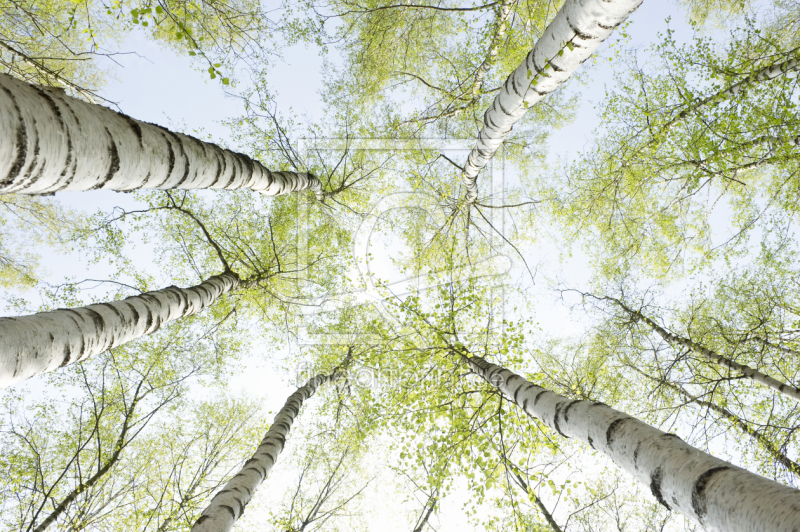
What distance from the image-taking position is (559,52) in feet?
9.48

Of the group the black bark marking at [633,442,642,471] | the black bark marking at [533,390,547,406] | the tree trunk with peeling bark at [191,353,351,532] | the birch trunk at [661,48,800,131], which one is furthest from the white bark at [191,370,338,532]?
the birch trunk at [661,48,800,131]

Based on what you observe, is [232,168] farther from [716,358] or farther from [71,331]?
[716,358]

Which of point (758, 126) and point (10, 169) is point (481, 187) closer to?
point (758, 126)

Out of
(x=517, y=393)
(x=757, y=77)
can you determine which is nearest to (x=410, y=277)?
(x=517, y=393)

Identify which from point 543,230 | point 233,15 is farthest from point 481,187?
point 233,15

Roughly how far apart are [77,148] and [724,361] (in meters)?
8.97

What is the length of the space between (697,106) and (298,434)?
11.0 metres

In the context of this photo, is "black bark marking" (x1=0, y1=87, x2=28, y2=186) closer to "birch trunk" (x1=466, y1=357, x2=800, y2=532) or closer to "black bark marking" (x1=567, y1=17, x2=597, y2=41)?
"birch trunk" (x1=466, y1=357, x2=800, y2=532)

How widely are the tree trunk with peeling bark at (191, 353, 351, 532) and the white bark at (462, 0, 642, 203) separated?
5123mm

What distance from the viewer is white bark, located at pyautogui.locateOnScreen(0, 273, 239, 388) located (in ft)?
7.54

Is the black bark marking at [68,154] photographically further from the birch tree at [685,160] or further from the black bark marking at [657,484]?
the birch tree at [685,160]

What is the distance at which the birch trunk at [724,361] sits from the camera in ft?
16.9

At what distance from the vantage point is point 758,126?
526cm

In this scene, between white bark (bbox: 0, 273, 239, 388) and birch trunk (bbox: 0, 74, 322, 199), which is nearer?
birch trunk (bbox: 0, 74, 322, 199)
